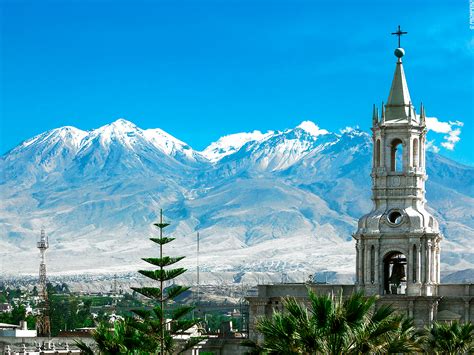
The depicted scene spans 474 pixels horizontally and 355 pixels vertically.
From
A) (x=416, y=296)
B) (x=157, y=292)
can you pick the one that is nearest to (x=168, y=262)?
(x=157, y=292)

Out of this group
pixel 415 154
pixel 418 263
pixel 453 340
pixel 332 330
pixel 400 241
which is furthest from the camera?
pixel 415 154

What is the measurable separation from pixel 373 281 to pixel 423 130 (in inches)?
323

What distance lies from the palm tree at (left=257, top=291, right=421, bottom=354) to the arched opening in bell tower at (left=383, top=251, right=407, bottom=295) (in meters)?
36.3

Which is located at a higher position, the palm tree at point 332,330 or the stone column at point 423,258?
the stone column at point 423,258

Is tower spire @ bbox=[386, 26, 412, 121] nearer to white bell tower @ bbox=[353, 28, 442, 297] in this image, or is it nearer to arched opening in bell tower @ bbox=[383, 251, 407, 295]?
white bell tower @ bbox=[353, 28, 442, 297]

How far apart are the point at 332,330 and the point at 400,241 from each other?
1512 inches

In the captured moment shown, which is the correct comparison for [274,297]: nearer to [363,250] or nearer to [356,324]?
[363,250]

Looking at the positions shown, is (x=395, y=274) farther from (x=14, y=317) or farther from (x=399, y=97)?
(x=14, y=317)

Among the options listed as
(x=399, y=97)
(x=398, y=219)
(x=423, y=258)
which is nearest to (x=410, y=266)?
(x=423, y=258)

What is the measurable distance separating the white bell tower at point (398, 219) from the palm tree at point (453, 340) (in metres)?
21.9

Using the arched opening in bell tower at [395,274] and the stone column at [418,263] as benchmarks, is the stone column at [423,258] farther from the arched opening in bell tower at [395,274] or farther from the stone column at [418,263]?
the arched opening in bell tower at [395,274]

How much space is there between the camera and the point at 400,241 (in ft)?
261

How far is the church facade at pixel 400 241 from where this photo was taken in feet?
255

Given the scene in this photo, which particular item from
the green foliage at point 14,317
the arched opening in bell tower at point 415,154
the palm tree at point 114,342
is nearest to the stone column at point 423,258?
the arched opening in bell tower at point 415,154
